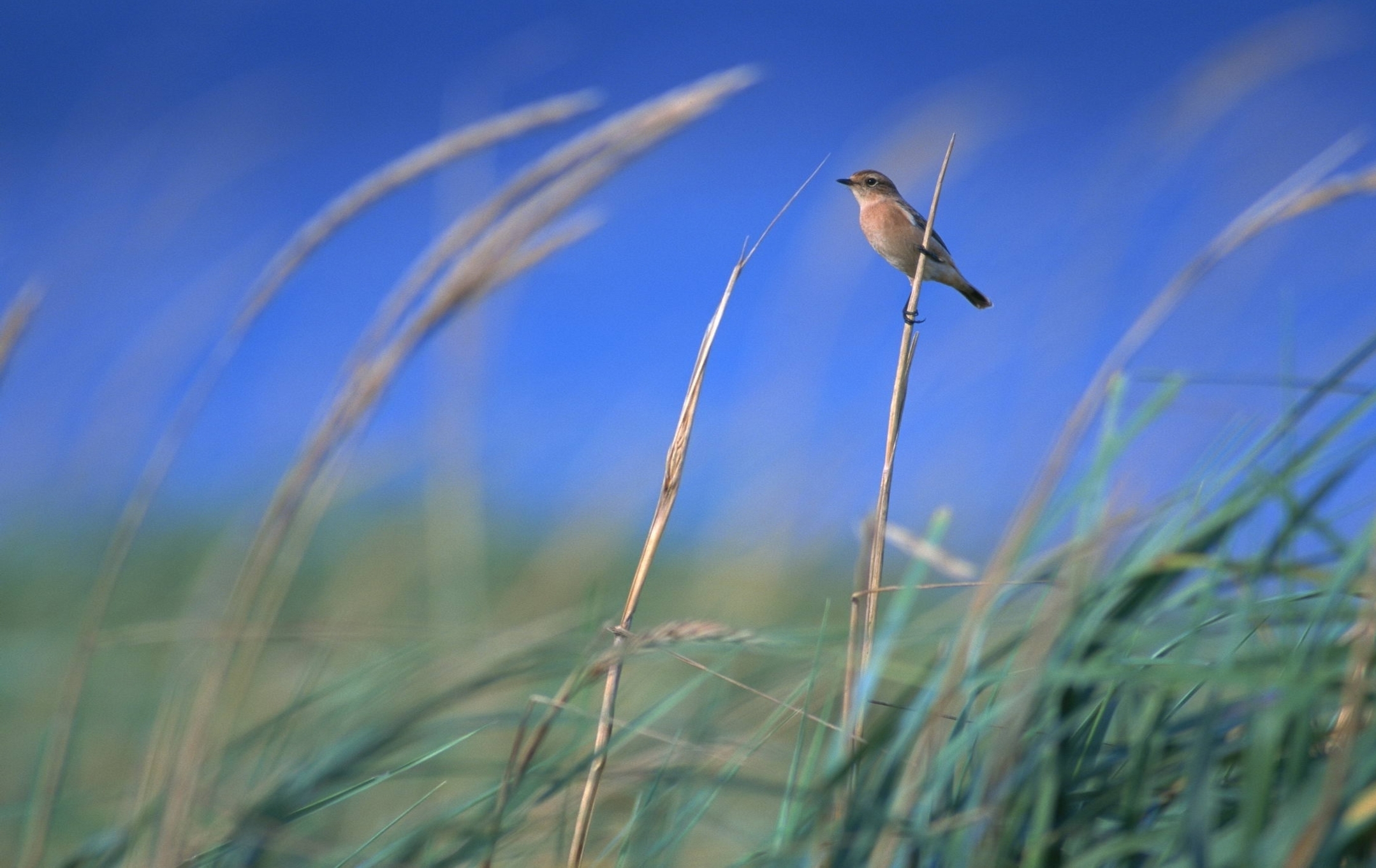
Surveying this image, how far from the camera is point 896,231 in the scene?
275cm

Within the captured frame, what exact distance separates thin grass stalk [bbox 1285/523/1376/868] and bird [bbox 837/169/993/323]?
1.68 meters

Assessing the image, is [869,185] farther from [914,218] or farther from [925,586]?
[925,586]

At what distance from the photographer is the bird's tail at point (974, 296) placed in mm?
3051

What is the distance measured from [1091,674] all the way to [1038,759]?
0.32 ft

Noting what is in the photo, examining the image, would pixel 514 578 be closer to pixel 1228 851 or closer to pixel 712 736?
pixel 712 736

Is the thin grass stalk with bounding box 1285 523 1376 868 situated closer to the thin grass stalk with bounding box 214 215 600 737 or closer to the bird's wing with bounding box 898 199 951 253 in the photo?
the thin grass stalk with bounding box 214 215 600 737

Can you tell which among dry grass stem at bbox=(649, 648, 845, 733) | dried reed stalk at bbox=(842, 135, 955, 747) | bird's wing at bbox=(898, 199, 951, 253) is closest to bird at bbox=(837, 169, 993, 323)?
bird's wing at bbox=(898, 199, 951, 253)

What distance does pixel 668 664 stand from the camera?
171 centimetres

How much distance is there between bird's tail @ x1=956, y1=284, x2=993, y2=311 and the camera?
3051 millimetres

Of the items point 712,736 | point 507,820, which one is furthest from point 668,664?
point 507,820

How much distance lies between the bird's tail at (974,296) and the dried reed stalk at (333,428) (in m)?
2.20

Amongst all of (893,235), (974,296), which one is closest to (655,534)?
(893,235)

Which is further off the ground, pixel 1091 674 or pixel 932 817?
pixel 1091 674

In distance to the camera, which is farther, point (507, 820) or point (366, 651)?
point (366, 651)
